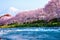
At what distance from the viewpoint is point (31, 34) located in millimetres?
3480

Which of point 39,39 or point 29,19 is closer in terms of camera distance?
point 39,39

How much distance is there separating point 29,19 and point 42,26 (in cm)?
41

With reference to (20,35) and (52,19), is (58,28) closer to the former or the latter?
(52,19)

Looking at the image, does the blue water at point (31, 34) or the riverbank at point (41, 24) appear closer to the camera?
the blue water at point (31, 34)

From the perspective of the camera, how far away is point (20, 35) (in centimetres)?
351

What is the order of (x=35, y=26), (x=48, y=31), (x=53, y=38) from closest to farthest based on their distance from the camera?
(x=53, y=38), (x=48, y=31), (x=35, y=26)

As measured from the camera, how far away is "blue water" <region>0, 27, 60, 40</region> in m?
3.33

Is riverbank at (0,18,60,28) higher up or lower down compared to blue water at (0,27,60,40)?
higher up

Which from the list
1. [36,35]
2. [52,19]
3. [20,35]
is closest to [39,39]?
[36,35]

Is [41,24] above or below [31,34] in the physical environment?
above

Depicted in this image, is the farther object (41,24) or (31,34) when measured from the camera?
(41,24)

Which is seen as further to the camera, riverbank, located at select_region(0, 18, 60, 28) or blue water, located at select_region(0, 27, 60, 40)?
riverbank, located at select_region(0, 18, 60, 28)

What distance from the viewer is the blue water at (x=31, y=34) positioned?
3332 mm

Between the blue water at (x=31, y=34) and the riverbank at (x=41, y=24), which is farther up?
the riverbank at (x=41, y=24)
